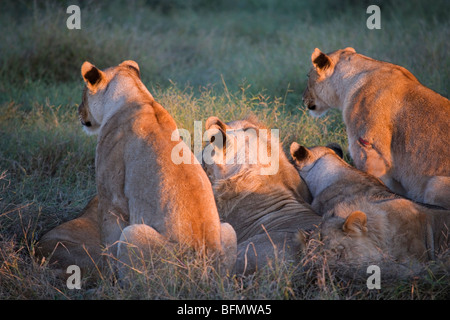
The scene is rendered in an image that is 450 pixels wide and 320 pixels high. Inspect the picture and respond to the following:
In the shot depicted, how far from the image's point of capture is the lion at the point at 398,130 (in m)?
4.62

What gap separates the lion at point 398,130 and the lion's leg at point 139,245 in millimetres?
2123

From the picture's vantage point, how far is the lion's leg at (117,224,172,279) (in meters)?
3.33

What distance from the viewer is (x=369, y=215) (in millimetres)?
3559

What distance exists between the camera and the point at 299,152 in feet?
15.7

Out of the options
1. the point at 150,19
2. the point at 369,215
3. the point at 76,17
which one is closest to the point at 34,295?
the point at 369,215

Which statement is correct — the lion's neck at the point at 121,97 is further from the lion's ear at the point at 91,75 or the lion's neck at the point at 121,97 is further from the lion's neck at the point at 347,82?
the lion's neck at the point at 347,82

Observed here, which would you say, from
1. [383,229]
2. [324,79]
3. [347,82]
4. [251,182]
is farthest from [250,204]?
[324,79]

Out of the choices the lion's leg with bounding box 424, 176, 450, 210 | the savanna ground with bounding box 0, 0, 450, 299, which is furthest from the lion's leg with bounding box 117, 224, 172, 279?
the lion's leg with bounding box 424, 176, 450, 210

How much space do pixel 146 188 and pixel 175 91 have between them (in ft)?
15.6

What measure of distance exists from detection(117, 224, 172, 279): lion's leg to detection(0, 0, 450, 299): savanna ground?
0.36 feet

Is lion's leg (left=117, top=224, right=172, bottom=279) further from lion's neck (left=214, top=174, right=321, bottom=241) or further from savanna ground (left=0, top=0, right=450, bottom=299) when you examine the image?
lion's neck (left=214, top=174, right=321, bottom=241)

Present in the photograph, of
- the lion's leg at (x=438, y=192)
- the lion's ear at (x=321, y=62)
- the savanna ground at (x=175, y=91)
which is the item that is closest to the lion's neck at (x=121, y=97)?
the savanna ground at (x=175, y=91)

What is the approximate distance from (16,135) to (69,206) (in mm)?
1397

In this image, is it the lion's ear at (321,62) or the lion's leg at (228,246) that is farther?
the lion's ear at (321,62)
